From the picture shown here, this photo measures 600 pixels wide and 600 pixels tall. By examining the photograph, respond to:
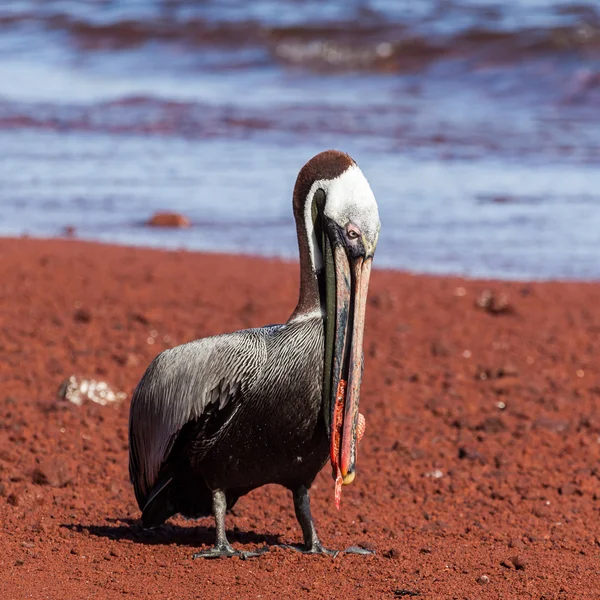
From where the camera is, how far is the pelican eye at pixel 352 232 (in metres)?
4.10

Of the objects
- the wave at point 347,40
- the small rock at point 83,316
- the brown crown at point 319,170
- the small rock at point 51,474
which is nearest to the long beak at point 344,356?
the brown crown at point 319,170

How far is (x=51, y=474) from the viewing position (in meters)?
5.47

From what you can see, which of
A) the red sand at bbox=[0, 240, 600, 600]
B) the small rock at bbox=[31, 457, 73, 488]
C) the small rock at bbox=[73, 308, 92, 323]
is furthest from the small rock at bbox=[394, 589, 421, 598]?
the small rock at bbox=[73, 308, 92, 323]

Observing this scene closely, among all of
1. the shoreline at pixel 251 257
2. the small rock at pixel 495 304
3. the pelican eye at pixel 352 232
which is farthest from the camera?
the shoreline at pixel 251 257

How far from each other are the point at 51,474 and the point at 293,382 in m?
1.73

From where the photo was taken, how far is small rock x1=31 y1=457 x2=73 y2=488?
215 inches

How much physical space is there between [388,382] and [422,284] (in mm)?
2105

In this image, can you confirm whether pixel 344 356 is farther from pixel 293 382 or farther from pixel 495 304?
pixel 495 304

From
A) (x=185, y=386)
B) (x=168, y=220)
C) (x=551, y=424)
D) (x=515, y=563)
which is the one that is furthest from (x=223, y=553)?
(x=168, y=220)

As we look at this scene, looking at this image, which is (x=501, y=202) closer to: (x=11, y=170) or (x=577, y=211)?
(x=577, y=211)

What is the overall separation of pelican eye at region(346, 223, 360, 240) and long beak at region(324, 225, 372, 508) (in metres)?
0.06

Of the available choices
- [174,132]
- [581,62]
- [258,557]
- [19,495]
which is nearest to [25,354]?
[19,495]

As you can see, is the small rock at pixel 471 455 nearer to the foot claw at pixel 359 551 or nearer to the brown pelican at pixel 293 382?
the foot claw at pixel 359 551

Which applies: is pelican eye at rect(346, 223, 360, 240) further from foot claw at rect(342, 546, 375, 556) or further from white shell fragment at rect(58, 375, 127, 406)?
white shell fragment at rect(58, 375, 127, 406)
